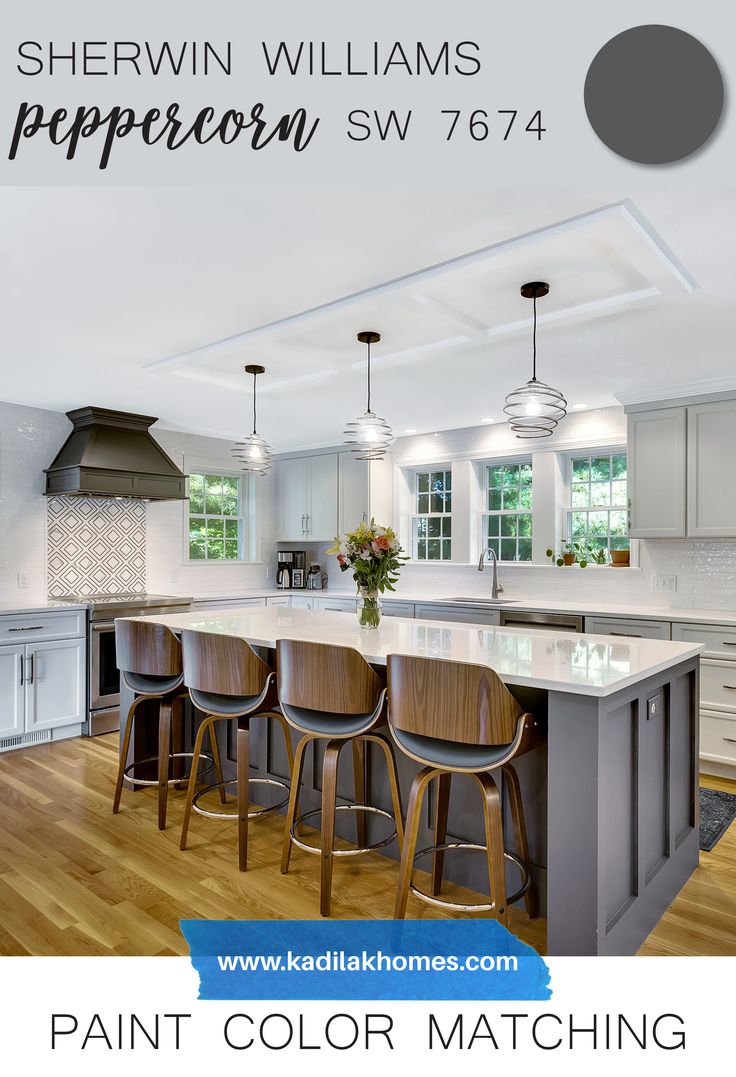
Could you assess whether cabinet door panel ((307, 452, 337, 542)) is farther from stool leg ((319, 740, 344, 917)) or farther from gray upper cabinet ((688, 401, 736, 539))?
stool leg ((319, 740, 344, 917))

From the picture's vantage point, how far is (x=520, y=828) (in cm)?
224

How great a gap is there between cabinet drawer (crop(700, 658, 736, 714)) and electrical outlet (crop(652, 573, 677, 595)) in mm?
824

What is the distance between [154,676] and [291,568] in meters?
3.68

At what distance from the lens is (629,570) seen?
484cm

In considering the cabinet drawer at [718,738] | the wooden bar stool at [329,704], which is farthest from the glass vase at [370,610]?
the cabinet drawer at [718,738]

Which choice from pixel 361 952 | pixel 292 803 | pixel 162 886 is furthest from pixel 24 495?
pixel 361 952

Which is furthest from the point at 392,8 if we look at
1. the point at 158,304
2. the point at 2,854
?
the point at 2,854

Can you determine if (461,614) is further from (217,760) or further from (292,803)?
(292,803)

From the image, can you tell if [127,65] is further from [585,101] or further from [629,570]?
[629,570]

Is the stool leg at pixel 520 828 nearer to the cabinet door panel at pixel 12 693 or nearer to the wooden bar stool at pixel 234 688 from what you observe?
the wooden bar stool at pixel 234 688

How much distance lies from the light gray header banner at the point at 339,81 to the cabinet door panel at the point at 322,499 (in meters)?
4.85

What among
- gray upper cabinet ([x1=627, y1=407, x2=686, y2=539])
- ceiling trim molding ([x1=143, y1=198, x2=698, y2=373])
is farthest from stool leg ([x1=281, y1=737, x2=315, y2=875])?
gray upper cabinet ([x1=627, y1=407, x2=686, y2=539])

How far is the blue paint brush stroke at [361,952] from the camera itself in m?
1.84

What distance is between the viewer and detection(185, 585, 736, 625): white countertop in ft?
13.3
